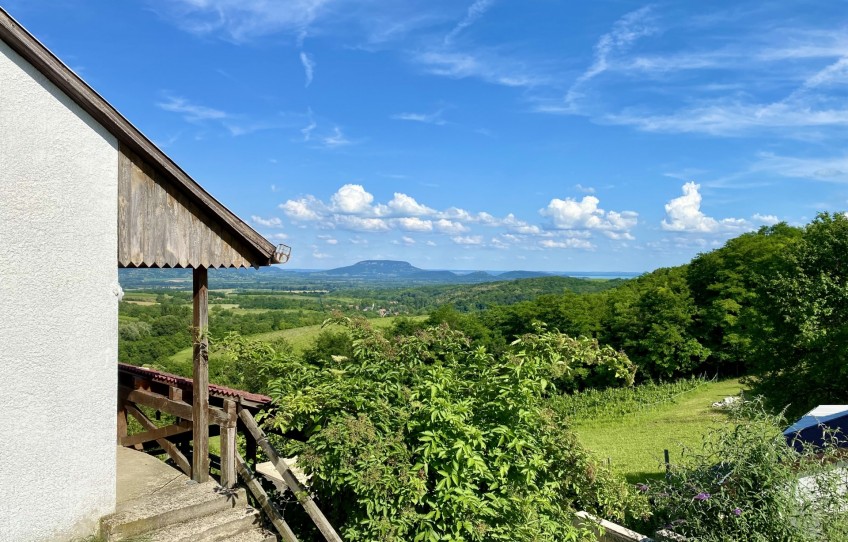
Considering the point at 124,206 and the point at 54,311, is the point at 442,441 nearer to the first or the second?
the point at 54,311

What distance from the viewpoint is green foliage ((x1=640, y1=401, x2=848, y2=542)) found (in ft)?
21.1

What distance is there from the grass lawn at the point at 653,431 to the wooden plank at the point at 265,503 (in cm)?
1463

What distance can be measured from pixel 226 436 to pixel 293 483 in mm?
1119

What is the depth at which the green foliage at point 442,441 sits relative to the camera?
543 cm

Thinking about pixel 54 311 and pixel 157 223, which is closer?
pixel 54 311

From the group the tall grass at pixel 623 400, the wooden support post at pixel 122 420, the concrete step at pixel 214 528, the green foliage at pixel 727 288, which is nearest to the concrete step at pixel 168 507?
the concrete step at pixel 214 528

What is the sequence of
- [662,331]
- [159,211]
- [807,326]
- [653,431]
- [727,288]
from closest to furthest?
[159,211] < [807,326] < [653,431] < [662,331] < [727,288]

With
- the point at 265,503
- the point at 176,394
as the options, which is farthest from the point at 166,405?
the point at 265,503

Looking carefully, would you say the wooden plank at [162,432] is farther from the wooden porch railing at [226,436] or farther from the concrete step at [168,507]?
the concrete step at [168,507]

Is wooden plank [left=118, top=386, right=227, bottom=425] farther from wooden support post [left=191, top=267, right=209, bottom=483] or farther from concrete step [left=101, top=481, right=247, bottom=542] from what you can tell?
concrete step [left=101, top=481, right=247, bottom=542]

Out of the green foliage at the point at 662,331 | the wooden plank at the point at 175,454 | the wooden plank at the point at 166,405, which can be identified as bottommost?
the green foliage at the point at 662,331

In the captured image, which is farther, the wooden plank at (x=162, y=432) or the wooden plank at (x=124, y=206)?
the wooden plank at (x=162, y=432)

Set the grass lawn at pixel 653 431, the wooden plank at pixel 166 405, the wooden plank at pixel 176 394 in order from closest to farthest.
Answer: the wooden plank at pixel 166 405, the wooden plank at pixel 176 394, the grass lawn at pixel 653 431

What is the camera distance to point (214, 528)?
6.04 meters
